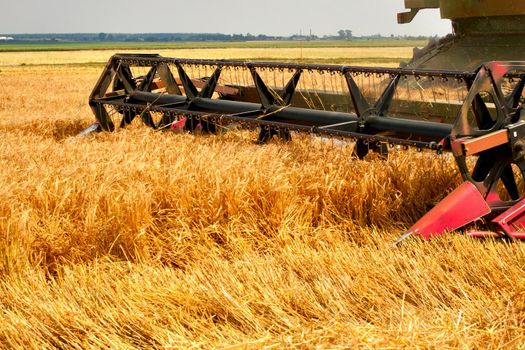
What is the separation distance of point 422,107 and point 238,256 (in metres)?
3.83

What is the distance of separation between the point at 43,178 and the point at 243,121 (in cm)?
218

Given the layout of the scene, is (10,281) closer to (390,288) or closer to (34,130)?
(390,288)

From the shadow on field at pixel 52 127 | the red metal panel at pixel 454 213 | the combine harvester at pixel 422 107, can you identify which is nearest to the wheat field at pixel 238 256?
the red metal panel at pixel 454 213

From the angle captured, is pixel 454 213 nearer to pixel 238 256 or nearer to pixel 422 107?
pixel 238 256

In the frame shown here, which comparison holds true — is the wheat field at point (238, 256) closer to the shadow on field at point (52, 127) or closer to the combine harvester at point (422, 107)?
the combine harvester at point (422, 107)

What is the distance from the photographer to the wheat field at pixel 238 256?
8.82 feet

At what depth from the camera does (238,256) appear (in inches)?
148

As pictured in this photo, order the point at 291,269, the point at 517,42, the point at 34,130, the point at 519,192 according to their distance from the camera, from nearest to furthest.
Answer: the point at 291,269, the point at 519,192, the point at 34,130, the point at 517,42

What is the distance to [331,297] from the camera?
9.71 feet

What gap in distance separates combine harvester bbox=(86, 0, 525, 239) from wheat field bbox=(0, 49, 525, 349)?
0.85 ft

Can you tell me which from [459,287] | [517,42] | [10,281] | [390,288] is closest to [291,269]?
[390,288]

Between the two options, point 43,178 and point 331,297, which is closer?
point 331,297

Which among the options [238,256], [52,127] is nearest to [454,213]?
[238,256]

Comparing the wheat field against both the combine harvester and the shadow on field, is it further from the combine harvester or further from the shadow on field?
the shadow on field
